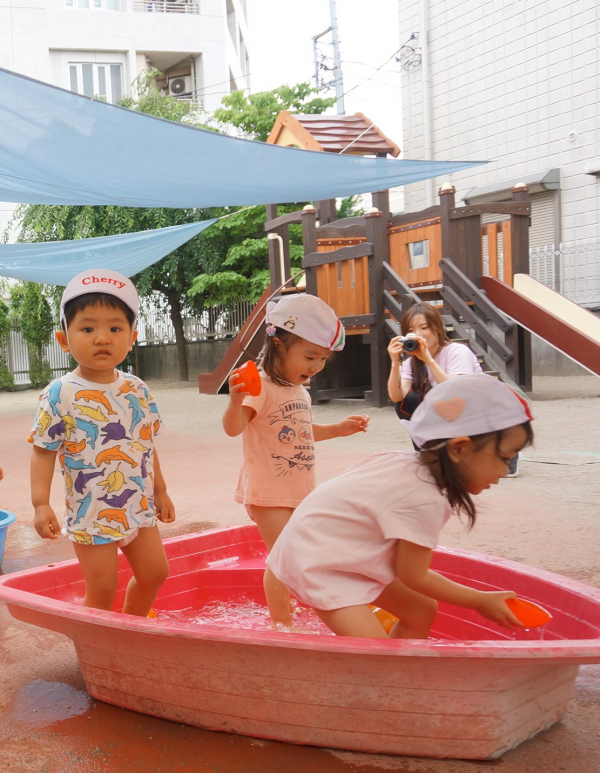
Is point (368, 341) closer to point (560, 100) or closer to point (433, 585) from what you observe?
point (560, 100)

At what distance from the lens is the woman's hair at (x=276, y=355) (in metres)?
2.67

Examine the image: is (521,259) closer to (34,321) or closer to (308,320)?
(308,320)

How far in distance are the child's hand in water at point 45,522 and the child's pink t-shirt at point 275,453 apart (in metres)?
0.66

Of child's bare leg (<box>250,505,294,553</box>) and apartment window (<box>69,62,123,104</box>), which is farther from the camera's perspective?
apartment window (<box>69,62,123,104</box>)

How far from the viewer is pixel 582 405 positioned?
350 inches

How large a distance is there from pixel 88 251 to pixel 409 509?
7328 millimetres

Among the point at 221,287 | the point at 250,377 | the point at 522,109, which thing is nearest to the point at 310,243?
the point at 522,109

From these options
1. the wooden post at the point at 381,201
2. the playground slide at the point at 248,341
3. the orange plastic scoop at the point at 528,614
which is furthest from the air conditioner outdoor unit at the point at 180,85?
the orange plastic scoop at the point at 528,614

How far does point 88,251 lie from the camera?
851 cm

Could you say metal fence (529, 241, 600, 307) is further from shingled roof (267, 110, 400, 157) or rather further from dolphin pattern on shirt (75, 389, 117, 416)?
dolphin pattern on shirt (75, 389, 117, 416)

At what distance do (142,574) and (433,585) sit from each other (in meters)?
1.00

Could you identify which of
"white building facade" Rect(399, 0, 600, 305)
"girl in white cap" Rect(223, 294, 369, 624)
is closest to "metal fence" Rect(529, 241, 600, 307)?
"white building facade" Rect(399, 0, 600, 305)

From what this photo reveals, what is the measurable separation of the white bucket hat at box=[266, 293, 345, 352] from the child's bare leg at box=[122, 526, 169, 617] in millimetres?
780

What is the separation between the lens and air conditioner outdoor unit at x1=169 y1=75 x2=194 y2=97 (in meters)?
24.5
